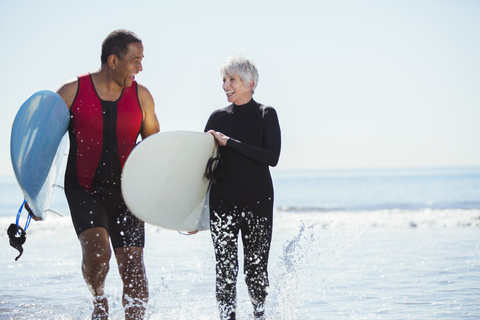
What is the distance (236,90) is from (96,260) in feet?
3.86

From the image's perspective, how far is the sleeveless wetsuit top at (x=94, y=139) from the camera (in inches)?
98.6

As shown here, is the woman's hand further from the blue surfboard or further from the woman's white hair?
the blue surfboard

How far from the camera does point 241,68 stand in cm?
274

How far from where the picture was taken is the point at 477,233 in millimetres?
7391

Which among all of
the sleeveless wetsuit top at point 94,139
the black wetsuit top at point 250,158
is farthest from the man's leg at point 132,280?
the black wetsuit top at point 250,158

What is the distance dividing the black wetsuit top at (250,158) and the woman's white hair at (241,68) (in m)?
0.15

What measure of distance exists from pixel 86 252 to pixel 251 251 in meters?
0.88

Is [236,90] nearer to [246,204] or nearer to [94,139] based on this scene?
[246,204]

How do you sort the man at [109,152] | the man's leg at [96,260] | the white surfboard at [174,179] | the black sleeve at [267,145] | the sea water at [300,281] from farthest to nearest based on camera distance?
the sea water at [300,281] < the white surfboard at [174,179] < the black sleeve at [267,145] < the man at [109,152] < the man's leg at [96,260]

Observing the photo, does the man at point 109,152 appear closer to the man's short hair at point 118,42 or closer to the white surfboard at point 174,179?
the man's short hair at point 118,42

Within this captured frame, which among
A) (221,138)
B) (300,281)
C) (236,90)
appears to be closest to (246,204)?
(221,138)

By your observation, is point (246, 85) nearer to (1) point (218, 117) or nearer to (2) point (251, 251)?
(1) point (218, 117)

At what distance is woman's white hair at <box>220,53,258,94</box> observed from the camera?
2744 mm

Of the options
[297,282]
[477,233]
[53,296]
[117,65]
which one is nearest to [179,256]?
[53,296]
